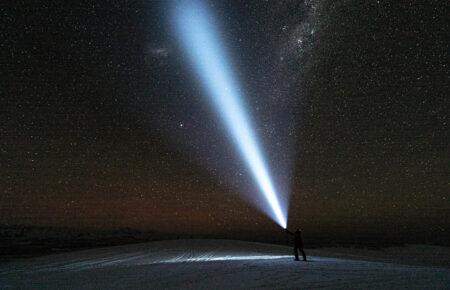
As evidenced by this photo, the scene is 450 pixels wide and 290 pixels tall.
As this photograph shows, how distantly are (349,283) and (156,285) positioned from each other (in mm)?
5329

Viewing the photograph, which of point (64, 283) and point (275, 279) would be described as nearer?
point (275, 279)

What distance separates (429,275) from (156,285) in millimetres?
7890

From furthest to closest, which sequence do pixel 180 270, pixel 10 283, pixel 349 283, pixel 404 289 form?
pixel 180 270
pixel 10 283
pixel 349 283
pixel 404 289

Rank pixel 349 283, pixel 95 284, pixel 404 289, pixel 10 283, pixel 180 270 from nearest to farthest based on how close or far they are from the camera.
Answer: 1. pixel 404 289
2. pixel 349 283
3. pixel 95 284
4. pixel 10 283
5. pixel 180 270

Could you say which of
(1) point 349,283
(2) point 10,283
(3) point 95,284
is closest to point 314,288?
(1) point 349,283

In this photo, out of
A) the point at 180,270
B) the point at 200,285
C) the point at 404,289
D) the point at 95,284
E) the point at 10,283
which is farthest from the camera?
the point at 180,270

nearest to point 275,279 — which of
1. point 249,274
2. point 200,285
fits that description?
→ point 249,274

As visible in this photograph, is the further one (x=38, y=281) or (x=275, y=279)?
(x=38, y=281)

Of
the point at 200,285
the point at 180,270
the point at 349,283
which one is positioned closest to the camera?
the point at 349,283

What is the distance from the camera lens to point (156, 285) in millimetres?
10164

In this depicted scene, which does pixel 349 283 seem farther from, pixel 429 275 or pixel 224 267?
pixel 224 267

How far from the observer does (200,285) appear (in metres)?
9.80

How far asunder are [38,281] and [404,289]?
11.2 metres

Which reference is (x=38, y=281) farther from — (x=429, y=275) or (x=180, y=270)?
(x=429, y=275)
